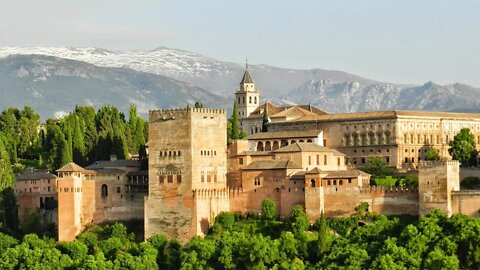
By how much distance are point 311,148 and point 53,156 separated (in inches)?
934

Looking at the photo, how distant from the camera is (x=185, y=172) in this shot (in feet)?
228

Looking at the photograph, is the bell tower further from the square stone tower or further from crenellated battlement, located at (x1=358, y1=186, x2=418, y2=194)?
crenellated battlement, located at (x1=358, y1=186, x2=418, y2=194)

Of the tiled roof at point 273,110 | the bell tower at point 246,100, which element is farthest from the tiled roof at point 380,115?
the bell tower at point 246,100

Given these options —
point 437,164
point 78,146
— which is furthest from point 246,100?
point 437,164

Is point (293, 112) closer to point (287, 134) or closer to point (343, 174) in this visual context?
point (287, 134)

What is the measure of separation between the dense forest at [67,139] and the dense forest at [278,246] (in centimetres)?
1084

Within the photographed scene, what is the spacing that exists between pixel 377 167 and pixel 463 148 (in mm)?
6155

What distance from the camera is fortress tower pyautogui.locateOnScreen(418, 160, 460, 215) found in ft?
212

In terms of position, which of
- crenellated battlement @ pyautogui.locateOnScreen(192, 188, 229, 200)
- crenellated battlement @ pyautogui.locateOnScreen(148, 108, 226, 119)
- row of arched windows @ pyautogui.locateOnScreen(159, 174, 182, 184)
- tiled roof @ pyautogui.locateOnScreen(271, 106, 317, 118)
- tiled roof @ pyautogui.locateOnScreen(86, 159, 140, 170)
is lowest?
crenellated battlement @ pyautogui.locateOnScreen(192, 188, 229, 200)

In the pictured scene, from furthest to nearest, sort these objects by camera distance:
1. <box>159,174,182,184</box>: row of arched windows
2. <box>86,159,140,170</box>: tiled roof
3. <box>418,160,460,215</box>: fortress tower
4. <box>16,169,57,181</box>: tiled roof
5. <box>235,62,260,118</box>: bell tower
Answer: <box>235,62,260,118</box>: bell tower, <box>16,169,57,181</box>: tiled roof, <box>86,159,140,170</box>: tiled roof, <box>159,174,182,184</box>: row of arched windows, <box>418,160,460,215</box>: fortress tower

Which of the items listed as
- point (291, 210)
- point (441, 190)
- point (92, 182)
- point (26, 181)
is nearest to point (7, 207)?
point (26, 181)

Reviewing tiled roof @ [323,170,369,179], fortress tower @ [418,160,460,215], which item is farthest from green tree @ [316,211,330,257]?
fortress tower @ [418,160,460,215]

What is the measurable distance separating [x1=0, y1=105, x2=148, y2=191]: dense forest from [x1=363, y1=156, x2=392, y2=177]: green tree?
1606 cm

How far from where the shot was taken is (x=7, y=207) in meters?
77.5
